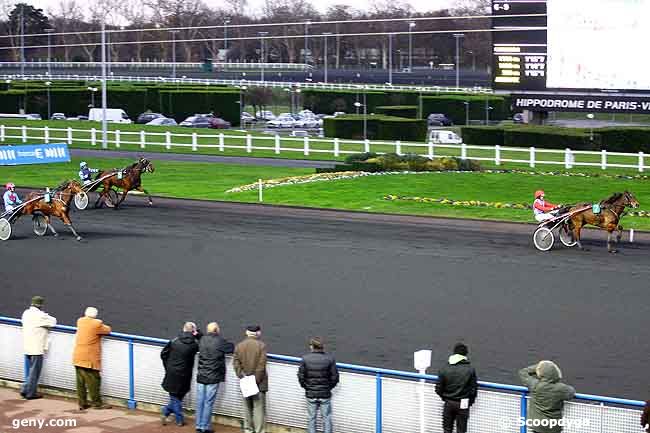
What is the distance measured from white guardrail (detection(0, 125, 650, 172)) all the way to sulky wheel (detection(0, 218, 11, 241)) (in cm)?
1911

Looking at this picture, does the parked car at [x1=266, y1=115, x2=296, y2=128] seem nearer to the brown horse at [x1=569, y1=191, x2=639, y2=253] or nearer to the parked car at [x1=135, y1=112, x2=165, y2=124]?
the parked car at [x1=135, y1=112, x2=165, y2=124]

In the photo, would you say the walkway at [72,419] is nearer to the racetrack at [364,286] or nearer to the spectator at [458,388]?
the spectator at [458,388]

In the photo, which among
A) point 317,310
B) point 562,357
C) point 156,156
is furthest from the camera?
point 156,156

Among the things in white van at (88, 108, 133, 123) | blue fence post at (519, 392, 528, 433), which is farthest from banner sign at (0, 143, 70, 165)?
blue fence post at (519, 392, 528, 433)

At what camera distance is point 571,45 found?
44031 millimetres

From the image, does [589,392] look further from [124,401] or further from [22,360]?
[22,360]

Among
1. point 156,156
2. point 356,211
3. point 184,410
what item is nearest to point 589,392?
point 184,410

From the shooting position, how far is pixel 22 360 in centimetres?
1658

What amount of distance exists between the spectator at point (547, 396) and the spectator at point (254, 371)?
3.31 meters

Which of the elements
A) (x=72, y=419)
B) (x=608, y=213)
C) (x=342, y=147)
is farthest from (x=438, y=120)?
(x=72, y=419)

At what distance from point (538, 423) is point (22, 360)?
24.9 feet

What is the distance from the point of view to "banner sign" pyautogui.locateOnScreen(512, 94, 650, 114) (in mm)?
43438

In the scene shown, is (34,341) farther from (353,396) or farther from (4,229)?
(4,229)

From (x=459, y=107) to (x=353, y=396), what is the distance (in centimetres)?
7449
